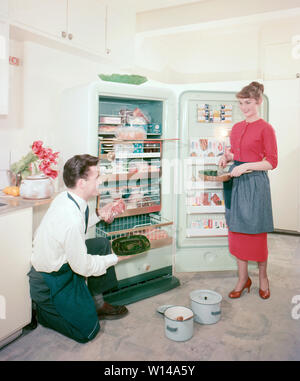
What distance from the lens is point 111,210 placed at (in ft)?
7.77

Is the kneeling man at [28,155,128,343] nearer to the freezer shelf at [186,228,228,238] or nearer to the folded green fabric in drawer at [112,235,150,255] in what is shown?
the folded green fabric in drawer at [112,235,150,255]

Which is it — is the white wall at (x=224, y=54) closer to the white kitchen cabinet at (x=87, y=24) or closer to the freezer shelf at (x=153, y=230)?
the white kitchen cabinet at (x=87, y=24)

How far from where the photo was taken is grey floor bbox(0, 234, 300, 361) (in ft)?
6.05

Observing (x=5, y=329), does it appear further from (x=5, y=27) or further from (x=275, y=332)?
(x=5, y=27)

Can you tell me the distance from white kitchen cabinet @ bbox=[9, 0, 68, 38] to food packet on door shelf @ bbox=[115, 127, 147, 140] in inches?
34.8

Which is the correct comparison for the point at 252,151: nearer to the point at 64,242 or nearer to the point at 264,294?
the point at 264,294

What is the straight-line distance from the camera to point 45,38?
8.31 ft

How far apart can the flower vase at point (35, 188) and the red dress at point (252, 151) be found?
54.3 inches

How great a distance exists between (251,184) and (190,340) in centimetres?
113

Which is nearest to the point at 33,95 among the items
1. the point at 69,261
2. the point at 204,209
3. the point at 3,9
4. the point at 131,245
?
the point at 3,9

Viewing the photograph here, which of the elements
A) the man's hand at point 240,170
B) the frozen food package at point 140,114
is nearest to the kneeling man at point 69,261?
the frozen food package at point 140,114

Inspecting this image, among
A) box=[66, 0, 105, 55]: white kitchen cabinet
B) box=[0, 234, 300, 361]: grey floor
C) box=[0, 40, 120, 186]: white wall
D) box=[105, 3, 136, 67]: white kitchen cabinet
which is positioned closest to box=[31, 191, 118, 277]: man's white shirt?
box=[0, 234, 300, 361]: grey floor

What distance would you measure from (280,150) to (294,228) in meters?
1.03
